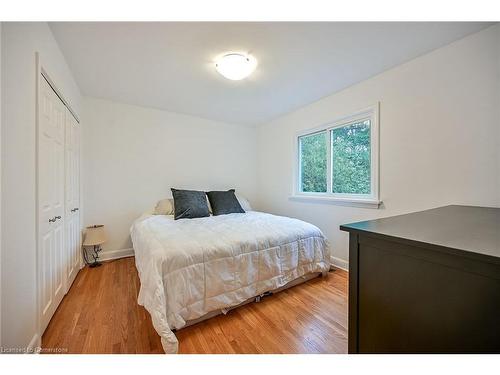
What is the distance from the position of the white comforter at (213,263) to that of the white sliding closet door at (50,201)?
607mm

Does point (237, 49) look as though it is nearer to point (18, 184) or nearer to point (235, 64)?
point (235, 64)

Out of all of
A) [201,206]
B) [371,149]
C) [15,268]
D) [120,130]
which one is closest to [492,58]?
[371,149]

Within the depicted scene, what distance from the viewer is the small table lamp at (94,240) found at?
257 cm

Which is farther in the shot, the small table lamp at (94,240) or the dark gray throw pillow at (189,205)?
the dark gray throw pillow at (189,205)

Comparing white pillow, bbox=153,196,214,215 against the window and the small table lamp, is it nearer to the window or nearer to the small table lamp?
the small table lamp

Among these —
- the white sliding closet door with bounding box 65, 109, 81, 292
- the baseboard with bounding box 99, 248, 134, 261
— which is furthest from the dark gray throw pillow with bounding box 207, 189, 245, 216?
the white sliding closet door with bounding box 65, 109, 81, 292

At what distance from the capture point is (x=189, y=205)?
9.30 ft

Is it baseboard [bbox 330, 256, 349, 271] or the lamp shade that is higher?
the lamp shade

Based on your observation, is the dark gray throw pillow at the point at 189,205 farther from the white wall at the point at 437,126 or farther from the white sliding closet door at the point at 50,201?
the white wall at the point at 437,126

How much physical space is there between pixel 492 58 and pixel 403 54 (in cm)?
57

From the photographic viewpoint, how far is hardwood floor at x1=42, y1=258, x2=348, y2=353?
4.44 feet

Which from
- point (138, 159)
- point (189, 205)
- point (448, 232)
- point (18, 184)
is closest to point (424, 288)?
point (448, 232)

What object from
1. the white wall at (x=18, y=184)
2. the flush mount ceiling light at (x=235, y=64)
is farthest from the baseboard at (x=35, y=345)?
the flush mount ceiling light at (x=235, y=64)

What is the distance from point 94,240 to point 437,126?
3.75m
